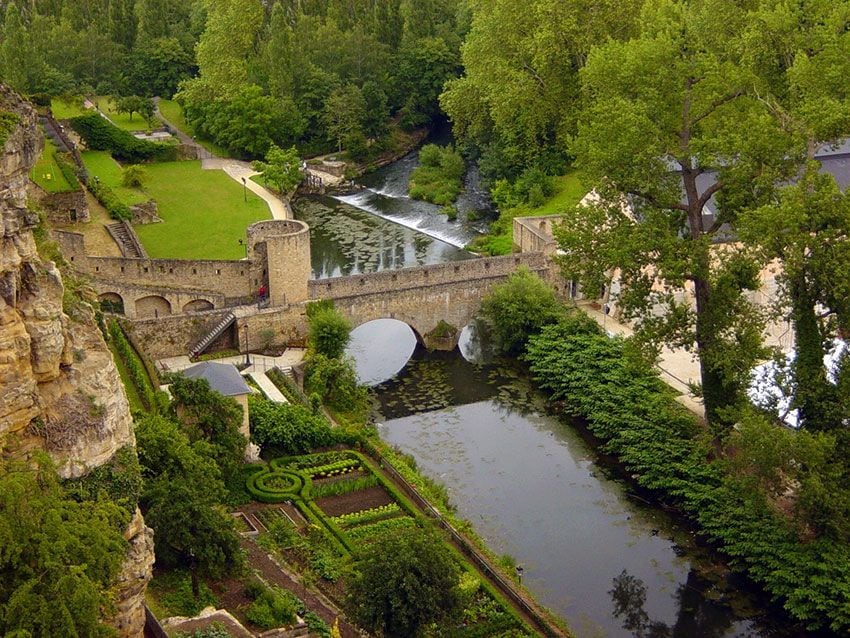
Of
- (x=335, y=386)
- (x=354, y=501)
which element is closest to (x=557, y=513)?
(x=354, y=501)

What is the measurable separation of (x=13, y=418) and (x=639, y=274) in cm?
1792

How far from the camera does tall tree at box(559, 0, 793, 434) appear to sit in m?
28.9

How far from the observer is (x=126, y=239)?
159ft

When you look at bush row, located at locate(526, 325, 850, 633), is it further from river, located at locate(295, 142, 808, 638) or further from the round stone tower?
the round stone tower

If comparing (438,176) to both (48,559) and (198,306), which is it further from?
(48,559)

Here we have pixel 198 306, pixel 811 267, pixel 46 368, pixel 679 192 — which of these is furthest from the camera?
pixel 198 306

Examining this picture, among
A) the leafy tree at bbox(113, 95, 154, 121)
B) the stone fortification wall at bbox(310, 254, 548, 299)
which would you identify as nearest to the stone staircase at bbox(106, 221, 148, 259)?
the stone fortification wall at bbox(310, 254, 548, 299)

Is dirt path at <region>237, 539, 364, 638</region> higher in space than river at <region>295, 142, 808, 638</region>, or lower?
higher

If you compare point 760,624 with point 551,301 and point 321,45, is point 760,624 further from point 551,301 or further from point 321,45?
point 321,45

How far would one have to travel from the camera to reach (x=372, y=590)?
2177 centimetres

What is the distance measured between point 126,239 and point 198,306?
9542 millimetres

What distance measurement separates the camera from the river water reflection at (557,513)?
2625cm

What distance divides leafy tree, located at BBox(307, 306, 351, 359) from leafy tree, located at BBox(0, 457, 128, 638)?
2001 centimetres

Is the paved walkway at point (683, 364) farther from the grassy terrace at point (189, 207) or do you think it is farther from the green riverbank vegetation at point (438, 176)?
the green riverbank vegetation at point (438, 176)
